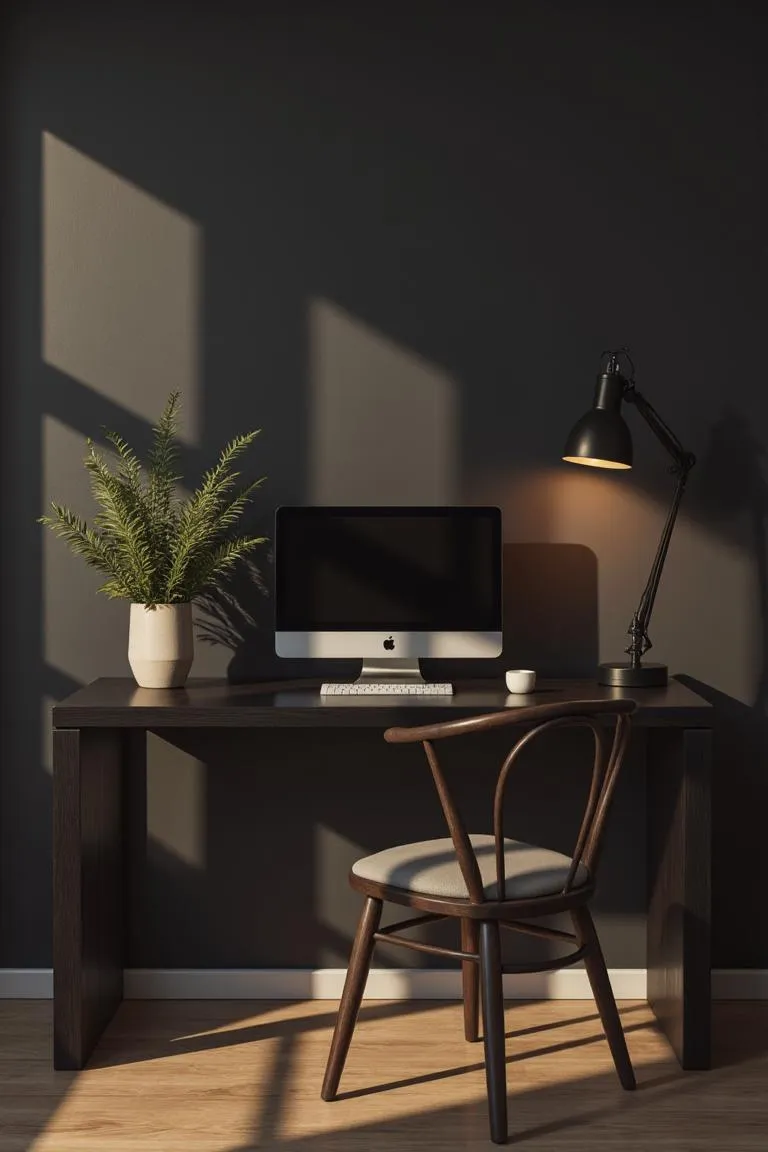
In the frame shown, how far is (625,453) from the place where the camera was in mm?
2848

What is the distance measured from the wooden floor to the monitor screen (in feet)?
3.07

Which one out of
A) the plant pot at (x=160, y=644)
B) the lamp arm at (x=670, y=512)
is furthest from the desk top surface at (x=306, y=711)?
the lamp arm at (x=670, y=512)

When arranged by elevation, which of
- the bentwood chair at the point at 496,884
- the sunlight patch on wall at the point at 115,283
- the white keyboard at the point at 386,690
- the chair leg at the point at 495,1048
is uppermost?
the sunlight patch on wall at the point at 115,283

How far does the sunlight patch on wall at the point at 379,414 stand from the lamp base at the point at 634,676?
0.59 m

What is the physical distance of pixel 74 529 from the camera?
2883 mm

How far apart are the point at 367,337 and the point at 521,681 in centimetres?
95

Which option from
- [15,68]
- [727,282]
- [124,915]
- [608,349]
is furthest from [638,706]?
[15,68]

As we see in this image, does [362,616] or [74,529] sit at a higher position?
[74,529]

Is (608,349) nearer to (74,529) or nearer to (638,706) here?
(638,706)

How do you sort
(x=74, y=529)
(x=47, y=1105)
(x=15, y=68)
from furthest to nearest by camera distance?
1. (x=15, y=68)
2. (x=74, y=529)
3. (x=47, y=1105)

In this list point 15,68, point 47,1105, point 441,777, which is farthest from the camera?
point 15,68

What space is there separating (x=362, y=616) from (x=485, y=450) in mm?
526

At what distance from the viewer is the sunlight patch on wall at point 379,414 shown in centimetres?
310

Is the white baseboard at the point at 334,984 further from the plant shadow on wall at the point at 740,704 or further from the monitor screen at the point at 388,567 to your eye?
the monitor screen at the point at 388,567
